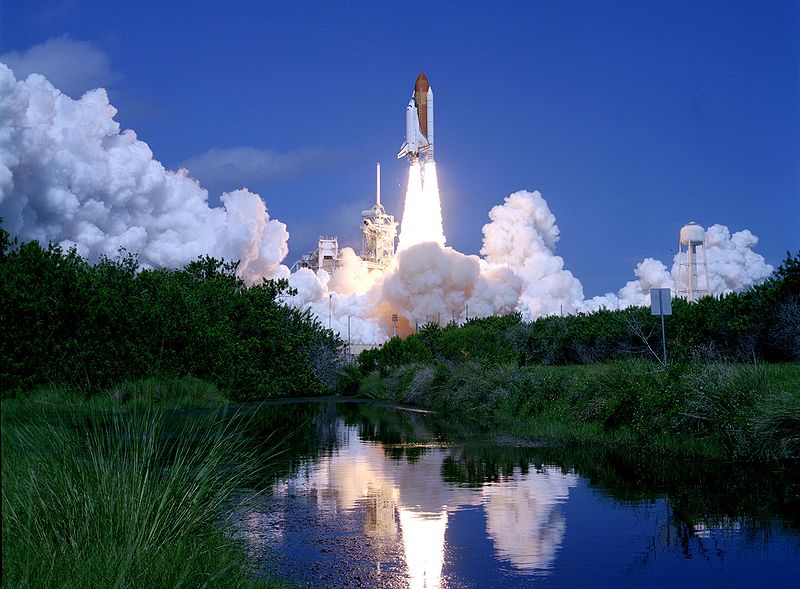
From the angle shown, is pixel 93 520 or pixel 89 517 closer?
pixel 89 517

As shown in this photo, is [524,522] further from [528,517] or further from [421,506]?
[421,506]

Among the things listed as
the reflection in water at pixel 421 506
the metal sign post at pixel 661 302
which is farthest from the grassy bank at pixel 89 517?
the metal sign post at pixel 661 302

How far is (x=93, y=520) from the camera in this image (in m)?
6.83

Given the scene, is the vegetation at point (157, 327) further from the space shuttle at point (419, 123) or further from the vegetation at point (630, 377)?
the space shuttle at point (419, 123)

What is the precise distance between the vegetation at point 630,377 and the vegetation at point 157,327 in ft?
15.8

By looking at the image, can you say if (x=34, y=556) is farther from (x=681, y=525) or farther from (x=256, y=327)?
(x=256, y=327)

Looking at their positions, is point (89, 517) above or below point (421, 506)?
above

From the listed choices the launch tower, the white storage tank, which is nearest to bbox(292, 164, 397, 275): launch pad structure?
the launch tower

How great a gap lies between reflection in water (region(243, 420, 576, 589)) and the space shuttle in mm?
80665

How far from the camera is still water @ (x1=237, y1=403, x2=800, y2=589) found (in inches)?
336

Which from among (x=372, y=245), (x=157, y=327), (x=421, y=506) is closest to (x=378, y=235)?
(x=372, y=245)

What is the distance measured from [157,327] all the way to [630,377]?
24.4 m

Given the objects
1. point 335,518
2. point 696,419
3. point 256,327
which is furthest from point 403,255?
point 335,518

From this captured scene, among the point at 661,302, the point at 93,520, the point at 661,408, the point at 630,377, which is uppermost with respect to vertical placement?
the point at 661,302
